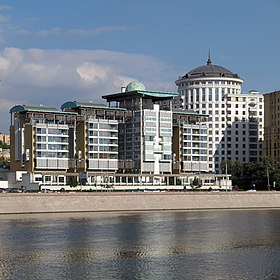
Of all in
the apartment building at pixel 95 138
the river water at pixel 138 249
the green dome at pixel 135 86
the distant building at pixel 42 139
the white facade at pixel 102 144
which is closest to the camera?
the river water at pixel 138 249

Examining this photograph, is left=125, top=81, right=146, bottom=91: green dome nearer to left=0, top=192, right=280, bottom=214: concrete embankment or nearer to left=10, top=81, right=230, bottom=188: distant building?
left=10, top=81, right=230, bottom=188: distant building

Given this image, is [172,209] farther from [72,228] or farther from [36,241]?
Result: [36,241]

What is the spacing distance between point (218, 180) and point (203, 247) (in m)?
115

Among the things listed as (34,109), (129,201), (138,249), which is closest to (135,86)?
(34,109)

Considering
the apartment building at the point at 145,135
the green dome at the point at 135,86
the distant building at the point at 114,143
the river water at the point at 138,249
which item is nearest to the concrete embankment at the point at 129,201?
the river water at the point at 138,249

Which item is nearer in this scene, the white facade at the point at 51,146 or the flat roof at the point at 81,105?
the white facade at the point at 51,146

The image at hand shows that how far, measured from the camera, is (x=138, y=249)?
6450 centimetres

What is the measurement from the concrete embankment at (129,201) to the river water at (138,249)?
19071 mm

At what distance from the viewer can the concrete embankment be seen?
382 feet

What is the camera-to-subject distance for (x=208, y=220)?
102 metres

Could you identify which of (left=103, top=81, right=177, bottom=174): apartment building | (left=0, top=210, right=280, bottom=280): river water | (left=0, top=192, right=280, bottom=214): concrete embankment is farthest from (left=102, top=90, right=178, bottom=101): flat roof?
(left=0, top=210, right=280, bottom=280): river water

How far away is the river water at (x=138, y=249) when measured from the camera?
5125 centimetres

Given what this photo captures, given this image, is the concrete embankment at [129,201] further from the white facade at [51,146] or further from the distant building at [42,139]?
the white facade at [51,146]

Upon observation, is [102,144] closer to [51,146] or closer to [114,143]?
[114,143]
